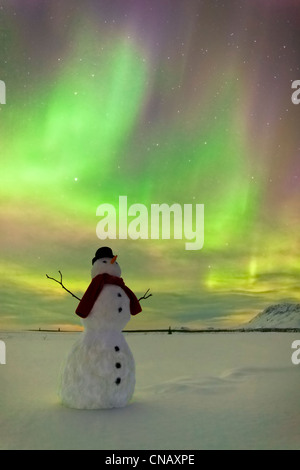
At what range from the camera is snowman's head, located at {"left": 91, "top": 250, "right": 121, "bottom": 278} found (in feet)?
19.7

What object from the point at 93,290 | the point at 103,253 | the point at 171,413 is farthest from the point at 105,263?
the point at 171,413

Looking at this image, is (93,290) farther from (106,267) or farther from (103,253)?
(103,253)

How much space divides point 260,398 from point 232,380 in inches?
43.5

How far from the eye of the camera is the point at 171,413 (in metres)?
5.49

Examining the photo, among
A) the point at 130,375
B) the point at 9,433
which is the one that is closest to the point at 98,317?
the point at 130,375

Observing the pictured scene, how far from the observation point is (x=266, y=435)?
15.6 ft

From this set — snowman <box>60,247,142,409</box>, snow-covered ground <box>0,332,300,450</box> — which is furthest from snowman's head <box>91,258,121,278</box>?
snow-covered ground <box>0,332,300,450</box>

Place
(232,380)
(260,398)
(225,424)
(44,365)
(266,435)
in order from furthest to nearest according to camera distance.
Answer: (44,365) → (232,380) → (260,398) → (225,424) → (266,435)

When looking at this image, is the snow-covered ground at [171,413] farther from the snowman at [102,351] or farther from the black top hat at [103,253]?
the black top hat at [103,253]

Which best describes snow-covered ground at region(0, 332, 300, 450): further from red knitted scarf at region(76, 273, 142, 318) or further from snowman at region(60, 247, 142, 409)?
red knitted scarf at region(76, 273, 142, 318)

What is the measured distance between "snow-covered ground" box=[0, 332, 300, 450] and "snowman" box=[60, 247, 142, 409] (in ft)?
0.59

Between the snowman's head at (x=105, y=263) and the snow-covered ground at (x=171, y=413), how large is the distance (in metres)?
1.52

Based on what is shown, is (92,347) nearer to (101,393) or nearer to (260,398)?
(101,393)

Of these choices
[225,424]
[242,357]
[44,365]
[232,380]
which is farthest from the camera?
[242,357]
